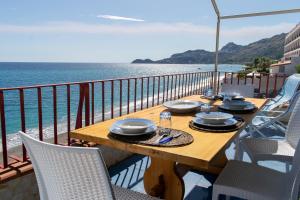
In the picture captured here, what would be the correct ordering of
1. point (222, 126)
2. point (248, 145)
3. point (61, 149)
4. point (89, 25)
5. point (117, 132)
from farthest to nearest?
point (89, 25)
point (248, 145)
point (222, 126)
point (117, 132)
point (61, 149)

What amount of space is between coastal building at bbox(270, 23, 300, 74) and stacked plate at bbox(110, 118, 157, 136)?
12056 millimetres

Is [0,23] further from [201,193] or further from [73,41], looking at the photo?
[201,193]

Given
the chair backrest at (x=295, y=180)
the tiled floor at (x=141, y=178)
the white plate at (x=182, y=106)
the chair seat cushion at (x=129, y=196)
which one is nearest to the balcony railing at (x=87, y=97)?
the tiled floor at (x=141, y=178)

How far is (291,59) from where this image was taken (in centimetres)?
1565

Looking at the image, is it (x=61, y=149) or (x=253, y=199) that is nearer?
(x=61, y=149)

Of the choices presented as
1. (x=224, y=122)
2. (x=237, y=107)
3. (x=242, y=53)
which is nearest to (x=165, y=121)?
(x=224, y=122)

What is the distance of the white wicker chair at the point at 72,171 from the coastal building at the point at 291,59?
1272cm

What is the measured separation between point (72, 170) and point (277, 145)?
2.12 meters

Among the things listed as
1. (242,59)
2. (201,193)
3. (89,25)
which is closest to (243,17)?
(201,193)

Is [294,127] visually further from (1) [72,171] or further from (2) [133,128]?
(1) [72,171]

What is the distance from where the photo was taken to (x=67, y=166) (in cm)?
97

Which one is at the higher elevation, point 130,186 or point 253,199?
point 253,199

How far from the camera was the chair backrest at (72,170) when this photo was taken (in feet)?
3.01

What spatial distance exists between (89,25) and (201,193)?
39610mm
